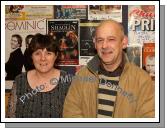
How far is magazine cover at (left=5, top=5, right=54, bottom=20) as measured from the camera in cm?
168

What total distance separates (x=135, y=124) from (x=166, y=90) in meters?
0.24

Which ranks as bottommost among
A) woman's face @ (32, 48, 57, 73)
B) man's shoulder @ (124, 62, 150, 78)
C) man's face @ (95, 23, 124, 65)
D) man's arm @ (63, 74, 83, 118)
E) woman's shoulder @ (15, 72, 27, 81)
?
man's arm @ (63, 74, 83, 118)

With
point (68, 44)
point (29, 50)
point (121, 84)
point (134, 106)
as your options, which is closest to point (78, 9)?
point (68, 44)

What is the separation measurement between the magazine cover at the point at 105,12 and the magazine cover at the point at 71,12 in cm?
4

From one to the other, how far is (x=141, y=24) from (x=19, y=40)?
0.63 meters

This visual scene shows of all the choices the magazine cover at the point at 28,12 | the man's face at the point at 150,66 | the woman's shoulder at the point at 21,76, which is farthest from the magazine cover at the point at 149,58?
the woman's shoulder at the point at 21,76

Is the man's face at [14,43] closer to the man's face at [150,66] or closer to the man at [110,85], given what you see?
the man at [110,85]

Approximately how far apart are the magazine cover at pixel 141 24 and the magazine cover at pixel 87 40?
176 mm

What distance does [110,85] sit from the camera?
1657 mm

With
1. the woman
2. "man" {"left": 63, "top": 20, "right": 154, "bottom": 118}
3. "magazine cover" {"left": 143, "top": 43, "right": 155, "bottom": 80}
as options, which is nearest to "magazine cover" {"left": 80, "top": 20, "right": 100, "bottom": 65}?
"man" {"left": 63, "top": 20, "right": 154, "bottom": 118}

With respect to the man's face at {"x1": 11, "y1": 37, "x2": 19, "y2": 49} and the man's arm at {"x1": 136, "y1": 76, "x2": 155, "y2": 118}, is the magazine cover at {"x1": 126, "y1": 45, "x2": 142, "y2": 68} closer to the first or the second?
the man's arm at {"x1": 136, "y1": 76, "x2": 155, "y2": 118}

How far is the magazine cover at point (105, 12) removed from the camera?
1666 mm

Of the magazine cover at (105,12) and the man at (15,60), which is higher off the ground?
the magazine cover at (105,12)

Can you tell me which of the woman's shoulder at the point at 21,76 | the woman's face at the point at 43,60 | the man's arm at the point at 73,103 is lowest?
the man's arm at the point at 73,103
